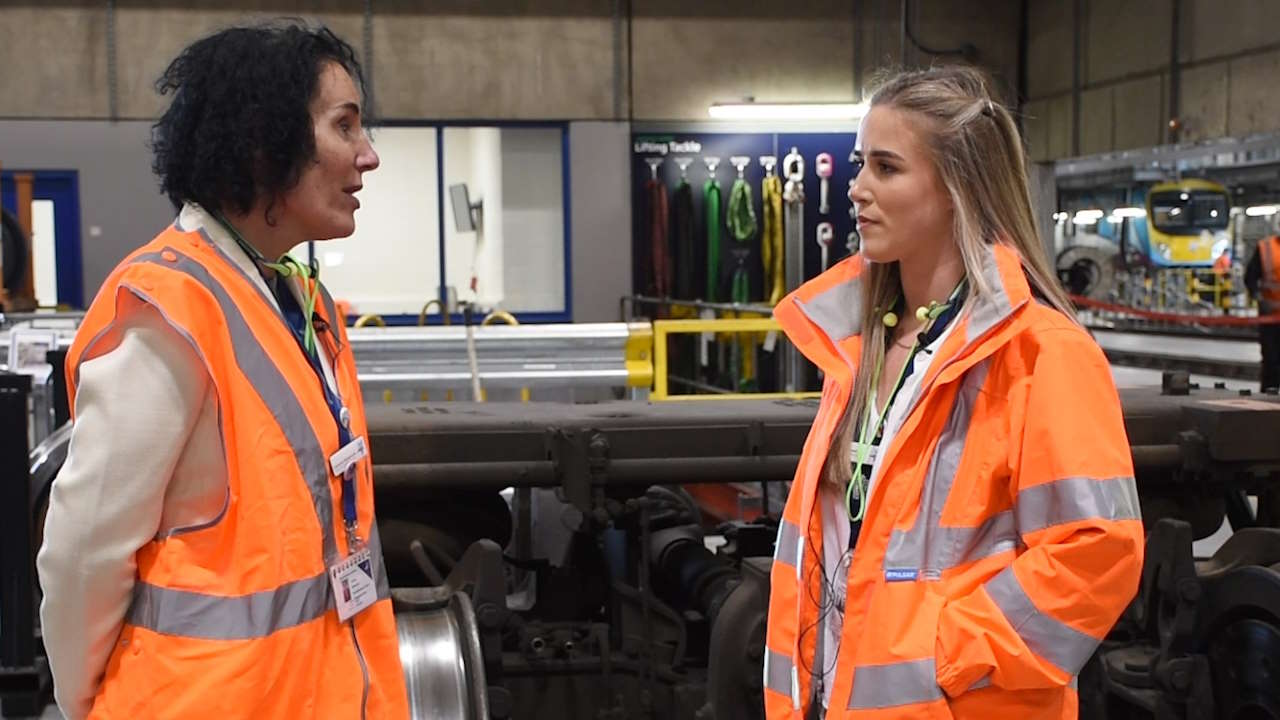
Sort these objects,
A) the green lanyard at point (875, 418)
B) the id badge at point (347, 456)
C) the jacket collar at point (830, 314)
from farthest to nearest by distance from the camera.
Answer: the jacket collar at point (830, 314)
the green lanyard at point (875, 418)
the id badge at point (347, 456)

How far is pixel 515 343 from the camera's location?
17.2 ft

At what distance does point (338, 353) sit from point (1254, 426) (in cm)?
304

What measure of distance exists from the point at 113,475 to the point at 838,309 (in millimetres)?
1147

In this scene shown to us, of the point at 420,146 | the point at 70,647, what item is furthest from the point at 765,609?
the point at 420,146

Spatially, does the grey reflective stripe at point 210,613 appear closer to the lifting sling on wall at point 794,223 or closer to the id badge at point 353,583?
the id badge at point 353,583

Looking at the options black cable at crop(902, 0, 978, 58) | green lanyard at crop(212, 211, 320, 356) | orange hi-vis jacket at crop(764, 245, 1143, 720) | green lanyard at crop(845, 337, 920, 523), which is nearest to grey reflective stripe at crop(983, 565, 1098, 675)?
orange hi-vis jacket at crop(764, 245, 1143, 720)

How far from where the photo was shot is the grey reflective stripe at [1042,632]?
176 cm

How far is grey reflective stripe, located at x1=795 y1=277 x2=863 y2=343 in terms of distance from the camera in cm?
218

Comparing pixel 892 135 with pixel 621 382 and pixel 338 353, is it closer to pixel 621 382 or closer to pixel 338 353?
pixel 338 353

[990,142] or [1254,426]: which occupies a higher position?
[990,142]

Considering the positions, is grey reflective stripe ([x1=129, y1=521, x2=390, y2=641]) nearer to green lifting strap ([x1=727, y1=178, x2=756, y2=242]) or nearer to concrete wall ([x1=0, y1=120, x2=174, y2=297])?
concrete wall ([x1=0, y1=120, x2=174, y2=297])

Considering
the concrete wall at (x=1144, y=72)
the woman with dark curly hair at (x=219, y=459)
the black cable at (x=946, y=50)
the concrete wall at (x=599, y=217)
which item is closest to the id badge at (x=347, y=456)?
the woman with dark curly hair at (x=219, y=459)

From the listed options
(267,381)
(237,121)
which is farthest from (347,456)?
(237,121)

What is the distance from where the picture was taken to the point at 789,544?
7.05ft
